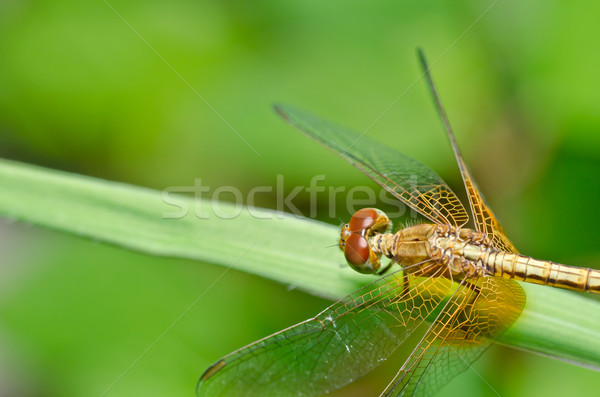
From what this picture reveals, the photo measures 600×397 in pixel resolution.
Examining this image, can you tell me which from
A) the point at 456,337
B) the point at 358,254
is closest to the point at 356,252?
the point at 358,254

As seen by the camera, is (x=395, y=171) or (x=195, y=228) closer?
(x=195, y=228)

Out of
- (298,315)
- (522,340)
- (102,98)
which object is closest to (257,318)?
(298,315)

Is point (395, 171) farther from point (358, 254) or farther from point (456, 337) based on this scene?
point (456, 337)

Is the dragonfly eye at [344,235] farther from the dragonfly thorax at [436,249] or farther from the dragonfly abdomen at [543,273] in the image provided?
the dragonfly abdomen at [543,273]

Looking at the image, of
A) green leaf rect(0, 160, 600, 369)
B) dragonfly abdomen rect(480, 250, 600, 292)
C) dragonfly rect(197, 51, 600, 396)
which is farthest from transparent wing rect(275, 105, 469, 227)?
green leaf rect(0, 160, 600, 369)

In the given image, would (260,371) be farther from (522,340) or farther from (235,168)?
(235,168)

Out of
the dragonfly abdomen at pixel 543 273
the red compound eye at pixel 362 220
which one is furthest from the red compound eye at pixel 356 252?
the dragonfly abdomen at pixel 543 273

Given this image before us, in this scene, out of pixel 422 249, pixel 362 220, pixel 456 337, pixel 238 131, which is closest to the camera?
pixel 456 337

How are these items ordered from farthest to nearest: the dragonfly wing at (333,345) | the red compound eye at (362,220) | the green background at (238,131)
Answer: the green background at (238,131)
the red compound eye at (362,220)
the dragonfly wing at (333,345)
